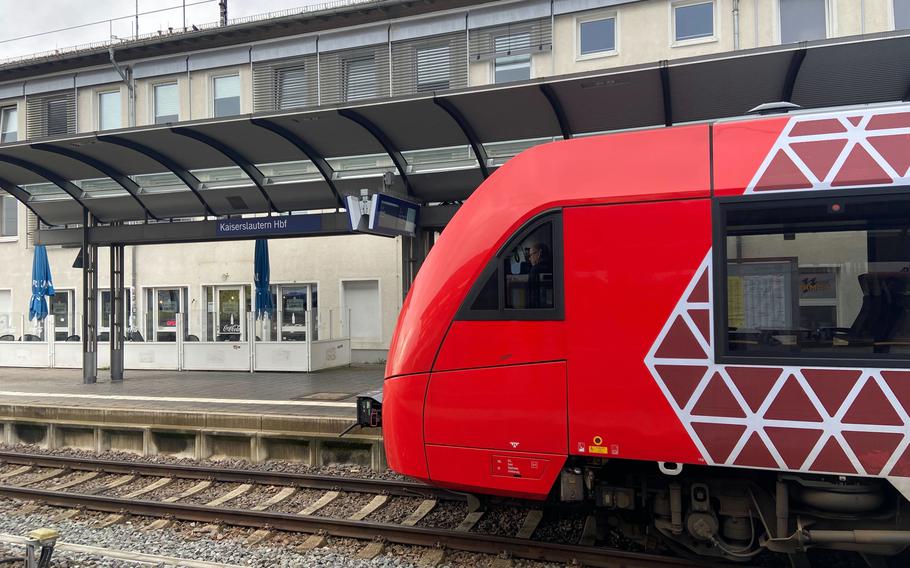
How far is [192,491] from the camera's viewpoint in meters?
7.15

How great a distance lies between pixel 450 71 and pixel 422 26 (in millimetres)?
1353

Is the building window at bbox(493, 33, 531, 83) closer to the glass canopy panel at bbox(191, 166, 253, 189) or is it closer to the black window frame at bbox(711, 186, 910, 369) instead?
the glass canopy panel at bbox(191, 166, 253, 189)

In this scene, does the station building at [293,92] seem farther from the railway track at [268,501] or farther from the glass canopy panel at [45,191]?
the railway track at [268,501]

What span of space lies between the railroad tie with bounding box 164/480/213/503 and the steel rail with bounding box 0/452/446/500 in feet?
0.45

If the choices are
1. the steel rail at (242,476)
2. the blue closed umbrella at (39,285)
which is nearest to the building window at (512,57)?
the steel rail at (242,476)

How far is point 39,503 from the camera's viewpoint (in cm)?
700

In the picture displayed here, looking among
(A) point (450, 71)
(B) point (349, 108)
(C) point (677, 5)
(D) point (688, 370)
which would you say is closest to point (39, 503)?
(B) point (349, 108)

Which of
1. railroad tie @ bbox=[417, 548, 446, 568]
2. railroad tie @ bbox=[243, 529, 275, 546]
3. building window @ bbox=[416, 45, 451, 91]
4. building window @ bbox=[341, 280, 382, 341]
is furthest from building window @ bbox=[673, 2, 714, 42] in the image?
railroad tie @ bbox=[243, 529, 275, 546]

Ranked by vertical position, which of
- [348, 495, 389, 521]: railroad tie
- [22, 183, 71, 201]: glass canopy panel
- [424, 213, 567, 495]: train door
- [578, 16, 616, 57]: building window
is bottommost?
[348, 495, 389, 521]: railroad tie

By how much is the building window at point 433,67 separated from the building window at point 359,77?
1312 millimetres

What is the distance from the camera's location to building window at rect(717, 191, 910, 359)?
146 inches

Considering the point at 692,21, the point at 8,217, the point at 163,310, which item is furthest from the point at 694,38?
the point at 8,217

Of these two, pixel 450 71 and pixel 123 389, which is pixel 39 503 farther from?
pixel 450 71

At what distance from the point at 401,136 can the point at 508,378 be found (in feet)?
18.5
